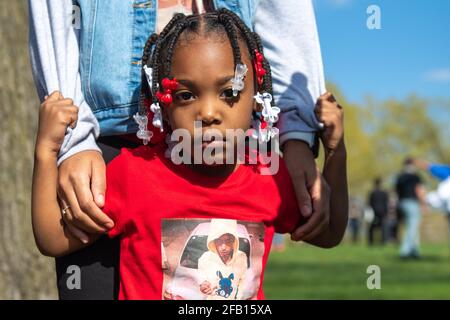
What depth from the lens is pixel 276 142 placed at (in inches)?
106

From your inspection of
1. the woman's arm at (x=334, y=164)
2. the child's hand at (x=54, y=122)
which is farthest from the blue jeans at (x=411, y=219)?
the child's hand at (x=54, y=122)

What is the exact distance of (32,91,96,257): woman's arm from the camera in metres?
2.42

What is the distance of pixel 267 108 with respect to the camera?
247 centimetres

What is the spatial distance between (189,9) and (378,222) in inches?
957

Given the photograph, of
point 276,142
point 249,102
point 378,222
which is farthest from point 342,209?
point 378,222

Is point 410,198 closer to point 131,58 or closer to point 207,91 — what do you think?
point 131,58

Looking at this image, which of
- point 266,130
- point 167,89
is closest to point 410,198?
point 266,130

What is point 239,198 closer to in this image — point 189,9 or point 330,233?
point 330,233

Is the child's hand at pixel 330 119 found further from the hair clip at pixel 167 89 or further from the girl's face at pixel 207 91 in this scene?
the hair clip at pixel 167 89

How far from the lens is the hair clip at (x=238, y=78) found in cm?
236

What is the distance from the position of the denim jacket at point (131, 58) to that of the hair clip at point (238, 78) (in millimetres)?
335

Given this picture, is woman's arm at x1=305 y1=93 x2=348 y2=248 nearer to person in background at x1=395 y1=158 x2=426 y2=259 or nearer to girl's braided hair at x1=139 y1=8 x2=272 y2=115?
girl's braided hair at x1=139 y1=8 x2=272 y2=115

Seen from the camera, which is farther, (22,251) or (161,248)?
(22,251)
